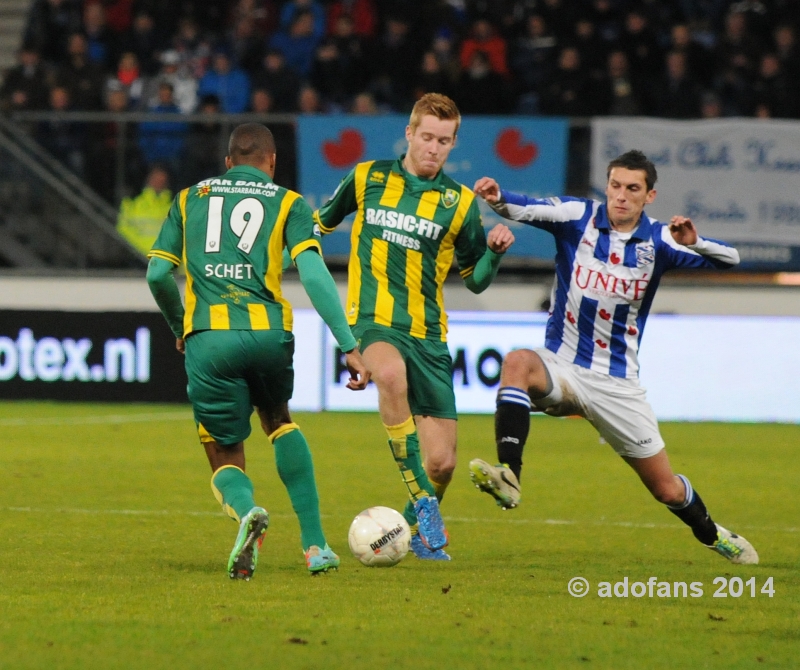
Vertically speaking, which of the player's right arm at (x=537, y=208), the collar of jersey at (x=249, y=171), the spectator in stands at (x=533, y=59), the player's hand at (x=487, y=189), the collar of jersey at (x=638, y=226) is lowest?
the collar of jersey at (x=638, y=226)

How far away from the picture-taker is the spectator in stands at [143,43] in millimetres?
18328

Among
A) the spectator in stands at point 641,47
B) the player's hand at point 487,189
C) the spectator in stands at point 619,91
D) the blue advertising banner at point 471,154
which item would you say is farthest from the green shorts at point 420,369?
the spectator in stands at point 641,47

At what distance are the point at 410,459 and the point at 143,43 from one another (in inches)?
502

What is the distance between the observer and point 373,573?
644 cm

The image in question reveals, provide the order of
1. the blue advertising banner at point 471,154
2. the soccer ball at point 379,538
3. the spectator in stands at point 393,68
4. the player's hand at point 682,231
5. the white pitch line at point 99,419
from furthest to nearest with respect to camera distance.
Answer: the spectator in stands at point 393,68, the blue advertising banner at point 471,154, the white pitch line at point 99,419, the player's hand at point 682,231, the soccer ball at point 379,538

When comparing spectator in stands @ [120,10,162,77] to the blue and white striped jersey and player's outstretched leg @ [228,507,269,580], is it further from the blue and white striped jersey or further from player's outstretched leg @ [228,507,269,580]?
player's outstretched leg @ [228,507,269,580]

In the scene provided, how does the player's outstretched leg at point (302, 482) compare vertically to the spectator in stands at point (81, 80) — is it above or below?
below

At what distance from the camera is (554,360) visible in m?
6.92

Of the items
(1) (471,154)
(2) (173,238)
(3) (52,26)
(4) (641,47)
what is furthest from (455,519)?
(3) (52,26)

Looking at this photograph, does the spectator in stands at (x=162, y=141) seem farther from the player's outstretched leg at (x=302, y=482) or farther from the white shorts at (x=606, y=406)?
the player's outstretched leg at (x=302, y=482)

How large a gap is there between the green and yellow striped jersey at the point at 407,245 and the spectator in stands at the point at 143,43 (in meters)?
11.7

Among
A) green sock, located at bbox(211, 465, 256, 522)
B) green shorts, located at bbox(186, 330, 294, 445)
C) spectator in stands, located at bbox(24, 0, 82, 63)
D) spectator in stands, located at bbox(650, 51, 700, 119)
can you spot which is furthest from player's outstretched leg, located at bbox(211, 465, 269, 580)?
spectator in stands, located at bbox(24, 0, 82, 63)

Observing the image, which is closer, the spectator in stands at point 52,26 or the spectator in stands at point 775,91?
the spectator in stands at point 775,91

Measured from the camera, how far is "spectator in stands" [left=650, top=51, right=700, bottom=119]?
16.8 meters
